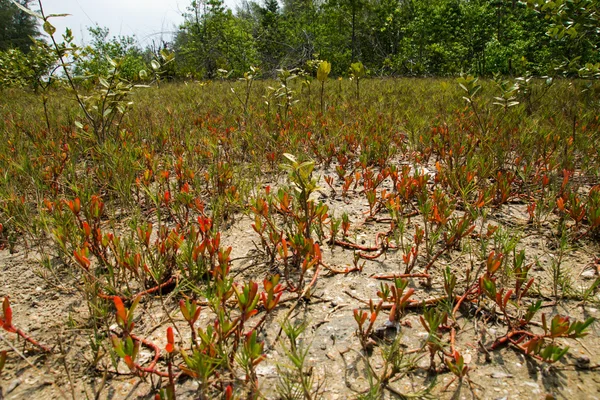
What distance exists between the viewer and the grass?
1449 mm

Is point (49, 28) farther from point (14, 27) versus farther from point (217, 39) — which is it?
point (14, 27)

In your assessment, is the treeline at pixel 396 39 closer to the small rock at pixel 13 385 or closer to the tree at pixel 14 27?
the small rock at pixel 13 385

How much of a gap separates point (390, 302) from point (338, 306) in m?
0.27

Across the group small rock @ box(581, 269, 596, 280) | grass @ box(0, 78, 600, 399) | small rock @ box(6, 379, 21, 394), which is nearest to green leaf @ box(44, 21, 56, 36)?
grass @ box(0, 78, 600, 399)

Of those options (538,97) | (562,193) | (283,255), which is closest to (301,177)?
(283,255)

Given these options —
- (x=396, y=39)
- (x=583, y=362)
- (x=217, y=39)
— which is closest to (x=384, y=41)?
(x=396, y=39)

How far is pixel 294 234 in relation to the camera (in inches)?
96.3

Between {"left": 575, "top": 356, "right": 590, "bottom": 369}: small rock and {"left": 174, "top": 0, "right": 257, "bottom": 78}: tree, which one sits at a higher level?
{"left": 174, "top": 0, "right": 257, "bottom": 78}: tree

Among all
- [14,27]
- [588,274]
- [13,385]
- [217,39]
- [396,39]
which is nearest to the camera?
[13,385]

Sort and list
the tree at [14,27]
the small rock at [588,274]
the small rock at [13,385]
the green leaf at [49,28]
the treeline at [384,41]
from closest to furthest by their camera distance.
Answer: the small rock at [13,385] → the small rock at [588,274] → the green leaf at [49,28] → the treeline at [384,41] → the tree at [14,27]

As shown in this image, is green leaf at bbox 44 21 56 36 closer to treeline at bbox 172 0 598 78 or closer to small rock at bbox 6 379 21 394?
small rock at bbox 6 379 21 394

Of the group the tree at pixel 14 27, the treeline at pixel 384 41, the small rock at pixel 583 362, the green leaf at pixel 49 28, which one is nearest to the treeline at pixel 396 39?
the treeline at pixel 384 41

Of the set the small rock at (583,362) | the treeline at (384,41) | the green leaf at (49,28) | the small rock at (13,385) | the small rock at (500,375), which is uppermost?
the treeline at (384,41)

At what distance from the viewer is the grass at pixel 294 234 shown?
57.1 inches
